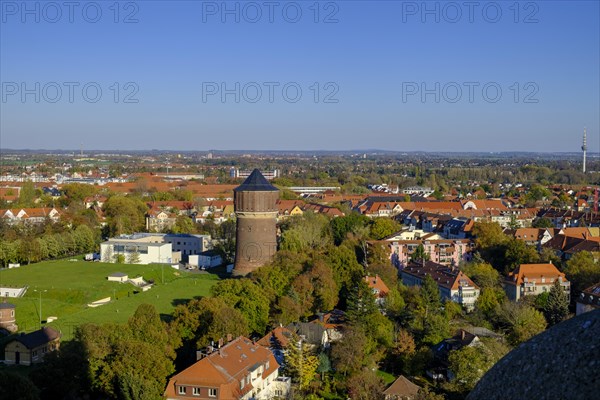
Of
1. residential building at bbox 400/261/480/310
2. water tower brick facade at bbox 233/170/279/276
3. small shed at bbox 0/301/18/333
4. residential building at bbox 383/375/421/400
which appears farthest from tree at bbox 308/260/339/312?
small shed at bbox 0/301/18/333

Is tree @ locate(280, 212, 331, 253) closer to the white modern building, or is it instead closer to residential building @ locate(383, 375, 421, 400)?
the white modern building

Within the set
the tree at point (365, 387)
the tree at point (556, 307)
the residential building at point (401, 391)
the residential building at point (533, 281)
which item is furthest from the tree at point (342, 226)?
the residential building at point (401, 391)

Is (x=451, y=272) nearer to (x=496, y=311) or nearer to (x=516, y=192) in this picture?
(x=496, y=311)

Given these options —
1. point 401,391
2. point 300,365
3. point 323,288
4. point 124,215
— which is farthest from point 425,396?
point 124,215

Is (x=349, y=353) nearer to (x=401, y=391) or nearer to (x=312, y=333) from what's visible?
(x=401, y=391)

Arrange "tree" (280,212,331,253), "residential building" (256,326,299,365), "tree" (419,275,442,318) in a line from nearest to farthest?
"residential building" (256,326,299,365) < "tree" (419,275,442,318) < "tree" (280,212,331,253)

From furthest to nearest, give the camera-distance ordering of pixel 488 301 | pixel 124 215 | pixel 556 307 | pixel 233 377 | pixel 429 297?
pixel 124 215 < pixel 488 301 < pixel 429 297 < pixel 556 307 < pixel 233 377

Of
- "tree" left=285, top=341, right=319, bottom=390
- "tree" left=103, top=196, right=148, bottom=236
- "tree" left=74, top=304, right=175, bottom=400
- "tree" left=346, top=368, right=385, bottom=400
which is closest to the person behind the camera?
"tree" left=74, top=304, right=175, bottom=400
